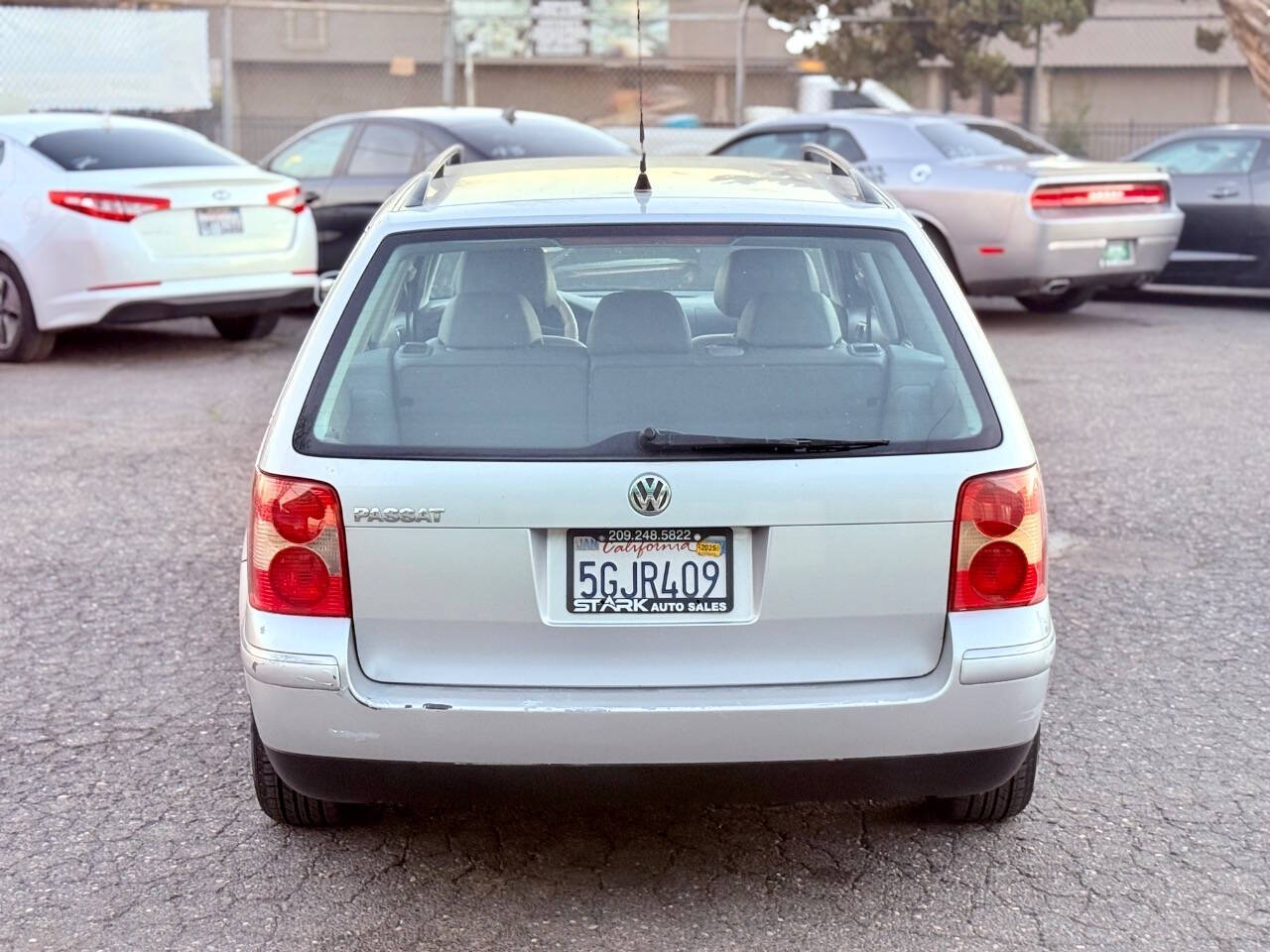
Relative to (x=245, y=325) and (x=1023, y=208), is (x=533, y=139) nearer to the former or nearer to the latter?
(x=245, y=325)

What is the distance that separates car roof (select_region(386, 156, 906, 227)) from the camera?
3727mm

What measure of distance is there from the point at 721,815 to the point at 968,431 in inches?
48.1

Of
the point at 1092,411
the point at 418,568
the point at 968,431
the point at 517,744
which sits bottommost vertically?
the point at 1092,411

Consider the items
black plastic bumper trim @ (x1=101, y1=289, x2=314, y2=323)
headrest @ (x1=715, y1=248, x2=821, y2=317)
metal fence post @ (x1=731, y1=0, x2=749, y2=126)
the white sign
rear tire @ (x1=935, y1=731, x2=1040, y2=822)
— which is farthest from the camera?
metal fence post @ (x1=731, y1=0, x2=749, y2=126)

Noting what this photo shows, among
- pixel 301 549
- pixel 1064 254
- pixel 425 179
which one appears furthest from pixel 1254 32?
pixel 301 549

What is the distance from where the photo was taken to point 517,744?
339 centimetres

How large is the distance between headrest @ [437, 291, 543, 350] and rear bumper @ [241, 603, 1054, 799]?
0.67m

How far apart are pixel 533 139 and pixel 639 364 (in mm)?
9098

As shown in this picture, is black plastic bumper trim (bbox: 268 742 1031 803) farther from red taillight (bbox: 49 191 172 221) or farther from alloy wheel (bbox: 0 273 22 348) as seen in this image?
alloy wheel (bbox: 0 273 22 348)

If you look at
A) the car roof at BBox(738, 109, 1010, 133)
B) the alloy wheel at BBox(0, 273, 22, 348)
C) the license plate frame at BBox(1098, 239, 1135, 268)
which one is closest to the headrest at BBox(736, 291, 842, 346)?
the alloy wheel at BBox(0, 273, 22, 348)

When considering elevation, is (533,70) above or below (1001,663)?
above

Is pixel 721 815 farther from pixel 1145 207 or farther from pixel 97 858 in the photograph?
pixel 1145 207

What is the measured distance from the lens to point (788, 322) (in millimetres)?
3807

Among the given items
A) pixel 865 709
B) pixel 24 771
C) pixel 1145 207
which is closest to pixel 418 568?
pixel 865 709
